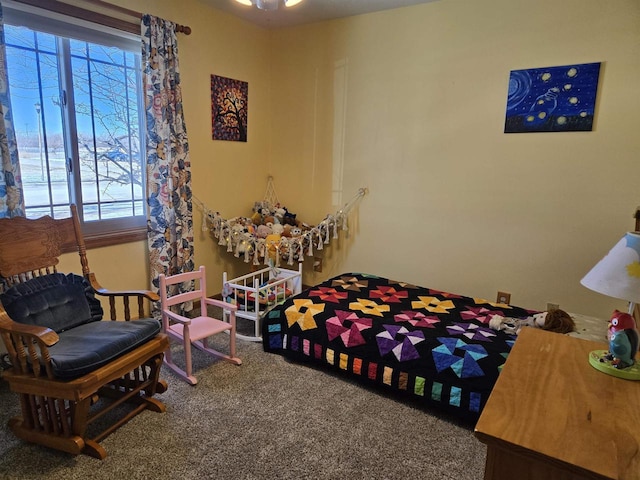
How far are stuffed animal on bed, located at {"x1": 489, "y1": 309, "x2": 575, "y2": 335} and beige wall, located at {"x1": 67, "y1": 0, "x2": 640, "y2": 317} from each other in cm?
73

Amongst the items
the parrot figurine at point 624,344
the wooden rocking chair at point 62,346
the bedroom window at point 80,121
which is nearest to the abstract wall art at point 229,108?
the bedroom window at point 80,121

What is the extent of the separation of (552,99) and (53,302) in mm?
3296

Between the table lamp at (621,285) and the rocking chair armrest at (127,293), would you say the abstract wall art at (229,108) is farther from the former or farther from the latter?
the table lamp at (621,285)

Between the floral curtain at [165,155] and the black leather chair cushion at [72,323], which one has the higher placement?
the floral curtain at [165,155]

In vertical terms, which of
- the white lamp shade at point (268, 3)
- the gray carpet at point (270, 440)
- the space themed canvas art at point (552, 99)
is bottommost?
the gray carpet at point (270, 440)

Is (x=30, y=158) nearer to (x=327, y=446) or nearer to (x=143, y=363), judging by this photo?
(x=143, y=363)

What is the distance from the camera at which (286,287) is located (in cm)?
328

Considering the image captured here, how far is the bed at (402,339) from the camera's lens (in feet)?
6.68

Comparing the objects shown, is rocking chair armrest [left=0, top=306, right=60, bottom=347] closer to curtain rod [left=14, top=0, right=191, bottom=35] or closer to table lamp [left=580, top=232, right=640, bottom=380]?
curtain rod [left=14, top=0, right=191, bottom=35]

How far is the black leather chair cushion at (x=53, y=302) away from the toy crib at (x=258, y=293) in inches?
36.5

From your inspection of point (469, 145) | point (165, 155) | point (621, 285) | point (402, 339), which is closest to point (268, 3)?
point (165, 155)

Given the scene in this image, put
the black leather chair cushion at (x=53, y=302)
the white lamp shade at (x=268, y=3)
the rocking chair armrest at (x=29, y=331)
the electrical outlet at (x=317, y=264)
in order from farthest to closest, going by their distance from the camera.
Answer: the electrical outlet at (x=317, y=264) < the white lamp shade at (x=268, y=3) < the black leather chair cushion at (x=53, y=302) < the rocking chair armrest at (x=29, y=331)

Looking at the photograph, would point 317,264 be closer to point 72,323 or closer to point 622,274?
point 72,323

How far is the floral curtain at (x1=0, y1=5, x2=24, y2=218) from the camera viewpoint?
2166 mm
